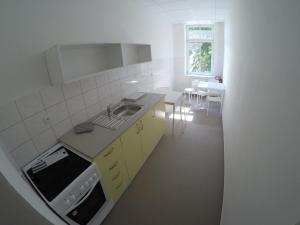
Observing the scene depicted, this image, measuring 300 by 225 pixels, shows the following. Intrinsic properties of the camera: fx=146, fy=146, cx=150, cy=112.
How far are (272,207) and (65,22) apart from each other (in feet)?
7.10

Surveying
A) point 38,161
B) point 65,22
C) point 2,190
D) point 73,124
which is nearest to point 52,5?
point 65,22

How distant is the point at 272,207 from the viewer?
0.50 meters

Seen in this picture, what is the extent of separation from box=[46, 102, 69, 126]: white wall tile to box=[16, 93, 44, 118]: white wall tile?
100 millimetres

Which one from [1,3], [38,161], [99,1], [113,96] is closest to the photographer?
[1,3]

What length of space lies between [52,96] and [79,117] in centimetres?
43

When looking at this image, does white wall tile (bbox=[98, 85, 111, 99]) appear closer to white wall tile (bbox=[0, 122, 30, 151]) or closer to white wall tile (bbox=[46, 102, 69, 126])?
white wall tile (bbox=[46, 102, 69, 126])

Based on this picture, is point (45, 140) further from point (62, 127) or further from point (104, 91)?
point (104, 91)

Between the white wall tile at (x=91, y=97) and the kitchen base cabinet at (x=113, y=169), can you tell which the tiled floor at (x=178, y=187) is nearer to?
the kitchen base cabinet at (x=113, y=169)

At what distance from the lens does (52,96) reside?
5.00 feet

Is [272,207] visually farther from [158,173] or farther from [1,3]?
[1,3]

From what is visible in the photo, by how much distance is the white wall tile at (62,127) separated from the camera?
63.5 inches

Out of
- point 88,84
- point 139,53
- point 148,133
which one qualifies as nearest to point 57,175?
point 88,84

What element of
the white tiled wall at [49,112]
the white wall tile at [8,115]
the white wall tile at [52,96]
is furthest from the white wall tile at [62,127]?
the white wall tile at [8,115]

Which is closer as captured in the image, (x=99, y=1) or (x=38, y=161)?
(x=38, y=161)
